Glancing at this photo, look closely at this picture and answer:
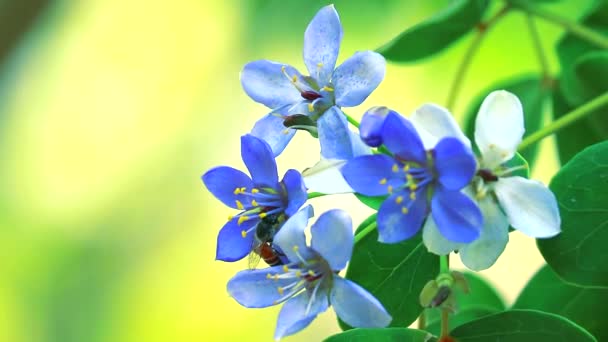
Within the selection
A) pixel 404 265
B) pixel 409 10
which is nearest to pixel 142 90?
Result: pixel 409 10

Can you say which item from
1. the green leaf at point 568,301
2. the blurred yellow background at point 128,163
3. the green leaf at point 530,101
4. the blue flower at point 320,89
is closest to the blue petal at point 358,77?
the blue flower at point 320,89

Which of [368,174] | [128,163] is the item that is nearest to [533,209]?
[368,174]

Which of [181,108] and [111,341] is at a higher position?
[181,108]

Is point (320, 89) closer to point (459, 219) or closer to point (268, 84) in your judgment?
point (268, 84)

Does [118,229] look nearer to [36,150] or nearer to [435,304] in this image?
[36,150]

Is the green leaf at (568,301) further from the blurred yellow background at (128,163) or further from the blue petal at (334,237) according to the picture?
the blurred yellow background at (128,163)

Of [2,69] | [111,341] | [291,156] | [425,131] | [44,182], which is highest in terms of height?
[2,69]

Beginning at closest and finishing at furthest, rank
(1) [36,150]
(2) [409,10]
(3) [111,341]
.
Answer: (2) [409,10] < (3) [111,341] < (1) [36,150]
